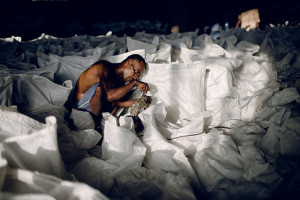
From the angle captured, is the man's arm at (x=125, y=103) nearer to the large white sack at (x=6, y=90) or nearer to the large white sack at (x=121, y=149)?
the large white sack at (x=121, y=149)

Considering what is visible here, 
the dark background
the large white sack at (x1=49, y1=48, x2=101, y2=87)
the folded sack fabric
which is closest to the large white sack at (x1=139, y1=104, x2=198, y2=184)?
the folded sack fabric

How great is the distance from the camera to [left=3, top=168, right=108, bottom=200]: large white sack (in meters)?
0.54

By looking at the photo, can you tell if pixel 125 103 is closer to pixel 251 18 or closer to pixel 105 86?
pixel 105 86

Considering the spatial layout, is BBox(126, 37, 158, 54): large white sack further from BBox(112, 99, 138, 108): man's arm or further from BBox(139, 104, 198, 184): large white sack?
BBox(139, 104, 198, 184): large white sack

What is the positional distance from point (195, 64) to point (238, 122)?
1.64ft

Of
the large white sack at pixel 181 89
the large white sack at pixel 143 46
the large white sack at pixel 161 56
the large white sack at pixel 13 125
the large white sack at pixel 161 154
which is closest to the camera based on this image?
the large white sack at pixel 13 125

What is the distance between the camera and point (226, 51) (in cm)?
160

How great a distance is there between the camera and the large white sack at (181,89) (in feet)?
4.45

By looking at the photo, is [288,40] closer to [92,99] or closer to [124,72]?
[124,72]

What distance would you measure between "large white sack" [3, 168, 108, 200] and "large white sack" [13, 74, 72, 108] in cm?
76

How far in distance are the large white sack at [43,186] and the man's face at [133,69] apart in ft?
3.31

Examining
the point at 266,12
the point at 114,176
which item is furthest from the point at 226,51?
the point at 266,12

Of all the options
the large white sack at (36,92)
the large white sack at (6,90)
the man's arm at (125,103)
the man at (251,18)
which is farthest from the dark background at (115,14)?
the large white sack at (6,90)

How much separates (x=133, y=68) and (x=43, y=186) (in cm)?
105
